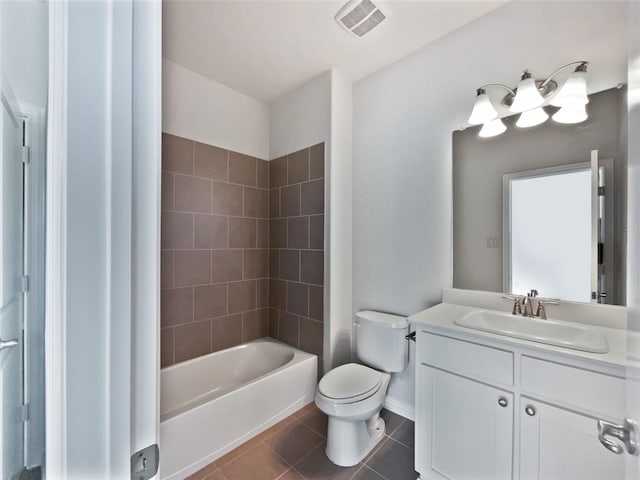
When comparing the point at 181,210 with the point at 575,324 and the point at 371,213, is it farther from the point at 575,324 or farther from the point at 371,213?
the point at 575,324

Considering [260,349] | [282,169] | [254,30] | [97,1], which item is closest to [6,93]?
[97,1]

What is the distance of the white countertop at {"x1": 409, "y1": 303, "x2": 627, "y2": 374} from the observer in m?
0.95

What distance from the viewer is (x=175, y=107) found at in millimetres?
2041

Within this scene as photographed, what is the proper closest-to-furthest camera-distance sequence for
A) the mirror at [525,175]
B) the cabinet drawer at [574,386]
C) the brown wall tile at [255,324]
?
the cabinet drawer at [574,386], the mirror at [525,175], the brown wall tile at [255,324]

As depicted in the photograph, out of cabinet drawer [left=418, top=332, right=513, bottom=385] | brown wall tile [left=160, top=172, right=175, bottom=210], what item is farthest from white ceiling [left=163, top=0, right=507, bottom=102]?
cabinet drawer [left=418, top=332, right=513, bottom=385]

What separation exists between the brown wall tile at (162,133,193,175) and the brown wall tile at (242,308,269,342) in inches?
52.2

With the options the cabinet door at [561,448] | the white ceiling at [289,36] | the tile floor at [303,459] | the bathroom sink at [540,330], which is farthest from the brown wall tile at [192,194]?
the cabinet door at [561,448]

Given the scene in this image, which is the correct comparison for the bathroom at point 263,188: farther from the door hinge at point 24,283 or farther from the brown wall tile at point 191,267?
the door hinge at point 24,283

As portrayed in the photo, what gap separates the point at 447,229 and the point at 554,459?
1161mm

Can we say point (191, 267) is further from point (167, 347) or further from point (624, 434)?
point (624, 434)

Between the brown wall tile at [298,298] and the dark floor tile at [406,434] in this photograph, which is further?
the brown wall tile at [298,298]

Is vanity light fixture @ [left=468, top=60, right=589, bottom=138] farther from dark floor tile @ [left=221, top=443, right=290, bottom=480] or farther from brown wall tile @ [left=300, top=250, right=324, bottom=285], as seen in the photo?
dark floor tile @ [left=221, top=443, right=290, bottom=480]

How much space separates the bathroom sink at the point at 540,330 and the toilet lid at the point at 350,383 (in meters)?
0.71

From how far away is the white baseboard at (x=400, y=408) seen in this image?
191 cm
